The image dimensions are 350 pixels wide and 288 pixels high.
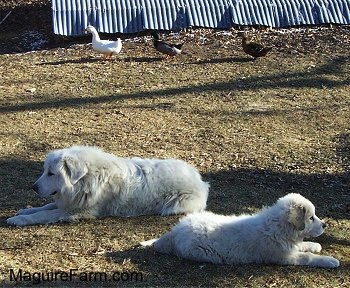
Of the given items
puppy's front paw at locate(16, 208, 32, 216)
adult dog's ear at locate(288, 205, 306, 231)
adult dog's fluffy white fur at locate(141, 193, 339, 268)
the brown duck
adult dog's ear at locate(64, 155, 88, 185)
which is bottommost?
puppy's front paw at locate(16, 208, 32, 216)

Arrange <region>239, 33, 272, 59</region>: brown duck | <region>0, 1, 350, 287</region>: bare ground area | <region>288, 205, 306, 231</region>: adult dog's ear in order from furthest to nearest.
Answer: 1. <region>239, 33, 272, 59</region>: brown duck
2. <region>0, 1, 350, 287</region>: bare ground area
3. <region>288, 205, 306, 231</region>: adult dog's ear

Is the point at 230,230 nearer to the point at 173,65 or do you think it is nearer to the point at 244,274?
the point at 244,274

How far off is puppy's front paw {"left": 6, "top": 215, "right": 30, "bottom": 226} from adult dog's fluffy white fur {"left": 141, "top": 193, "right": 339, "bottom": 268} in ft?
5.57

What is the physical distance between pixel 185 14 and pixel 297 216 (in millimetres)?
10958

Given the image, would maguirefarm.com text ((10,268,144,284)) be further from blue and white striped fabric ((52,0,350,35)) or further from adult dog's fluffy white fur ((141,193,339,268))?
blue and white striped fabric ((52,0,350,35))

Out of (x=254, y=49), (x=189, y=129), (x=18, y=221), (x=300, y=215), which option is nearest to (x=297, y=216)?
(x=300, y=215)

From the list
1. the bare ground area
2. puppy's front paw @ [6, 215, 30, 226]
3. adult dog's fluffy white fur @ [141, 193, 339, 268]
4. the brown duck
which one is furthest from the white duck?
adult dog's fluffy white fur @ [141, 193, 339, 268]

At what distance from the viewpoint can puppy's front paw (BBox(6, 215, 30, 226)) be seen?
6.74m

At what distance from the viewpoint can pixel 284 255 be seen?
19.3 ft

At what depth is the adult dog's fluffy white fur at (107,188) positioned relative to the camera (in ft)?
22.5

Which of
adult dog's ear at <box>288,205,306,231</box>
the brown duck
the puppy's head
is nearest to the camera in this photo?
adult dog's ear at <box>288,205,306,231</box>

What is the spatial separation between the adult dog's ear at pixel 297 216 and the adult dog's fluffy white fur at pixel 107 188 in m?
1.54

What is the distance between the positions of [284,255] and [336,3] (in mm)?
11987

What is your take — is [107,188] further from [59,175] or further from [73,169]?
[59,175]
